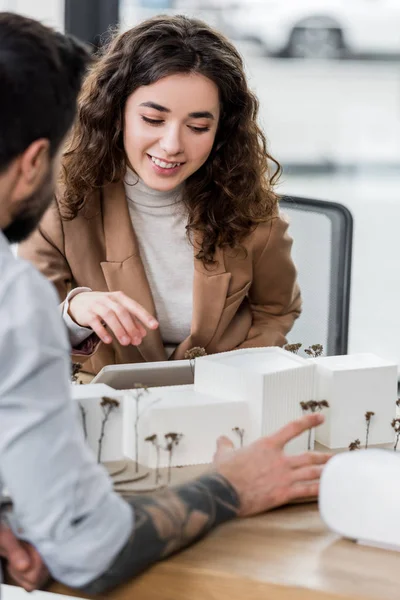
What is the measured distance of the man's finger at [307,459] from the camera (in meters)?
1.39

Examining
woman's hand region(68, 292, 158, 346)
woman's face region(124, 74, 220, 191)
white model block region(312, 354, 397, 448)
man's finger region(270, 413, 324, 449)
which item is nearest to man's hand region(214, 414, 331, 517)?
man's finger region(270, 413, 324, 449)

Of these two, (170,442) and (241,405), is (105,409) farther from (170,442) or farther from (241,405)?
(241,405)

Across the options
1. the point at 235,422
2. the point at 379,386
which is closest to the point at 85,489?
the point at 235,422

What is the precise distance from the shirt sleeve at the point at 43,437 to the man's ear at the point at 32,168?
0.11 metres

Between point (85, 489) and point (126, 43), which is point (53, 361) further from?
point (126, 43)

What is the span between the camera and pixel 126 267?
2.14 meters

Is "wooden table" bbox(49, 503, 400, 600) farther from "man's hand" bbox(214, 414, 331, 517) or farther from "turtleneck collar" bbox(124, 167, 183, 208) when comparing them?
"turtleneck collar" bbox(124, 167, 183, 208)

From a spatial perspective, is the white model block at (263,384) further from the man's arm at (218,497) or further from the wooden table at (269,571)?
the wooden table at (269,571)

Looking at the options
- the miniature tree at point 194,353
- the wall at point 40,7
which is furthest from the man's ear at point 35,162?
the wall at point 40,7

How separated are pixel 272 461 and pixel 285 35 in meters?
2.47

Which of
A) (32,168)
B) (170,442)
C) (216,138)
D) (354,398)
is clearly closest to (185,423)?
(170,442)

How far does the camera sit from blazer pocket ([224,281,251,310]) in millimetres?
2229

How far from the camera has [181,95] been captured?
2.00 m

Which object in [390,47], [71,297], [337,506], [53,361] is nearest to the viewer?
[53,361]
